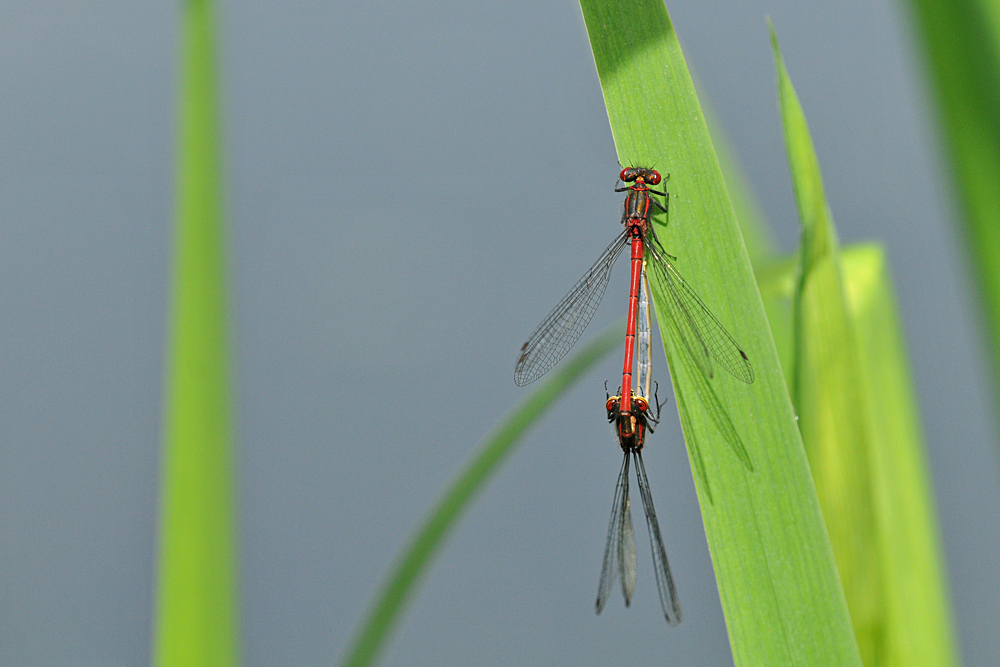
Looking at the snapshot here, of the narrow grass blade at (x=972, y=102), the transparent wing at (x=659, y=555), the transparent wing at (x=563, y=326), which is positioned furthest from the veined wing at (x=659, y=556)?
the narrow grass blade at (x=972, y=102)

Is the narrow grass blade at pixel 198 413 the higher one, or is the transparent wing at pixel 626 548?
the narrow grass blade at pixel 198 413

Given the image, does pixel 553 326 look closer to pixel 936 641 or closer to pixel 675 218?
pixel 675 218

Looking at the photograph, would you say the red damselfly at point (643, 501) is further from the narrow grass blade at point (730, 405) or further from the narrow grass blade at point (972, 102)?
the narrow grass blade at point (972, 102)

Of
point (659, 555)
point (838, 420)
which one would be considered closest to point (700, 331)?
point (838, 420)

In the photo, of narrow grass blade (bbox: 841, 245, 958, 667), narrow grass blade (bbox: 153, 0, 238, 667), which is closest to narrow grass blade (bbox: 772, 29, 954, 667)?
narrow grass blade (bbox: 841, 245, 958, 667)

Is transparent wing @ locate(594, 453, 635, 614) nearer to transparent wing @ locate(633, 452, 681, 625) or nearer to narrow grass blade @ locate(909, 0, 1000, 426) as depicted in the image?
transparent wing @ locate(633, 452, 681, 625)

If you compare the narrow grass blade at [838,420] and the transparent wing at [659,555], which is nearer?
the narrow grass blade at [838,420]

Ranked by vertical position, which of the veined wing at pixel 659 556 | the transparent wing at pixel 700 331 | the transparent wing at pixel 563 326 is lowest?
the veined wing at pixel 659 556

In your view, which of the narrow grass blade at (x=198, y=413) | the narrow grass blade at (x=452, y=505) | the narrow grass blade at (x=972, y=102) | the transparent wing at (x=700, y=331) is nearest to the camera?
the narrow grass blade at (x=972, y=102)
